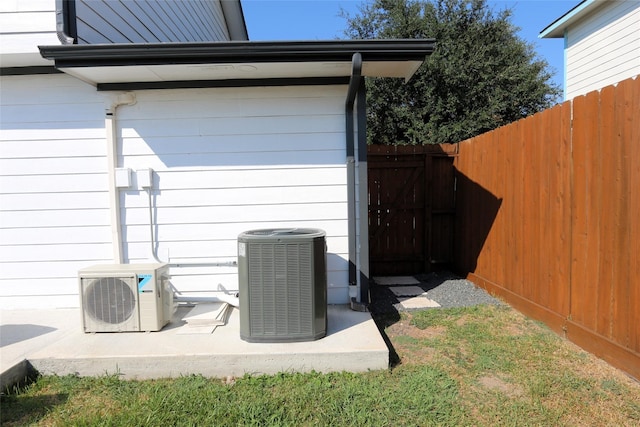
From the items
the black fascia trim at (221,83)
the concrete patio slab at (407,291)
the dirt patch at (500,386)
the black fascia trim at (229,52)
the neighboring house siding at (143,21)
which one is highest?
the neighboring house siding at (143,21)

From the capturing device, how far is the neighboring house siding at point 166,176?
3.83 m

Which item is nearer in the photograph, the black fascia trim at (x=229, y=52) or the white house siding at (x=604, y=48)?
the black fascia trim at (x=229, y=52)

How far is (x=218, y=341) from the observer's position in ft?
10.1

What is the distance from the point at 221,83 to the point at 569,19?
7189 mm

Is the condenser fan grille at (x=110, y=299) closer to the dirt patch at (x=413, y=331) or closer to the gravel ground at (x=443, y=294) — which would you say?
the dirt patch at (x=413, y=331)

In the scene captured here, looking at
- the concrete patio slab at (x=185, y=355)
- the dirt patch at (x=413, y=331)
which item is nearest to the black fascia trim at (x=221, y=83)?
the concrete patio slab at (x=185, y=355)

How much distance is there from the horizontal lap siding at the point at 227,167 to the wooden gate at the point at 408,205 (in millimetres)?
2272

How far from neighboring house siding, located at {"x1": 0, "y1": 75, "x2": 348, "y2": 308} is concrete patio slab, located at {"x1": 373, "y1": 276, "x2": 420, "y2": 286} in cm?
188

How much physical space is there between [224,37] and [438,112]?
609 cm

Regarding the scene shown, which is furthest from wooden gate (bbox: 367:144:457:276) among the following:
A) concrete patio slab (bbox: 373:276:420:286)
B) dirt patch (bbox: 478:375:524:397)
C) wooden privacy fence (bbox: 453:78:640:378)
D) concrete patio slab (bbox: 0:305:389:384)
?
dirt patch (bbox: 478:375:524:397)

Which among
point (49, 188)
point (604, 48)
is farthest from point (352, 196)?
point (604, 48)

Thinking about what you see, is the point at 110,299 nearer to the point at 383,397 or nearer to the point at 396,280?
the point at 383,397

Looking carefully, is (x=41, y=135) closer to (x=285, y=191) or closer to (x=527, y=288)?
(x=285, y=191)

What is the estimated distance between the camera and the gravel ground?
14.6 feet
